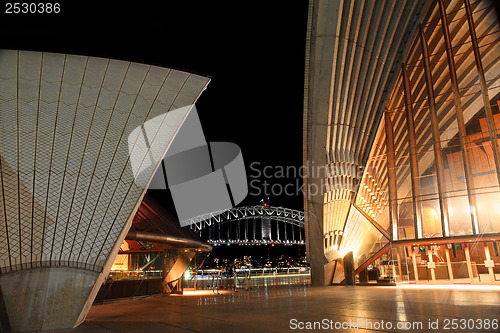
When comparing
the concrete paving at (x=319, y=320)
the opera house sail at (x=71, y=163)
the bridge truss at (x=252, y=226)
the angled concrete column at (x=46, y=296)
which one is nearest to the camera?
A: the concrete paving at (x=319, y=320)

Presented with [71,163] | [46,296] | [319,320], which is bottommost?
[319,320]

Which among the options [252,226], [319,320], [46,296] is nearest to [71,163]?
[46,296]

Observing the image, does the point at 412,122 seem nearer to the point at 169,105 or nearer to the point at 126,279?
the point at 169,105

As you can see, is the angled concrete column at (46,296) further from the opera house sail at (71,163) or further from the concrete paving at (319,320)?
the concrete paving at (319,320)

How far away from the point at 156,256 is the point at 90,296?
845 cm

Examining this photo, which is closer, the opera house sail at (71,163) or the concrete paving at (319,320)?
the concrete paving at (319,320)

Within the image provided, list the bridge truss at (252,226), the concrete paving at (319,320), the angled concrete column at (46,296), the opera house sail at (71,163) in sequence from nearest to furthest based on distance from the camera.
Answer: the concrete paving at (319,320) → the angled concrete column at (46,296) → the opera house sail at (71,163) → the bridge truss at (252,226)

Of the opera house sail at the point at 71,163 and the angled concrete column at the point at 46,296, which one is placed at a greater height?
the opera house sail at the point at 71,163

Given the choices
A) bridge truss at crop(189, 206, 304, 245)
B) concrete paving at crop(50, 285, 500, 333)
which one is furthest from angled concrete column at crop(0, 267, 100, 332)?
bridge truss at crop(189, 206, 304, 245)

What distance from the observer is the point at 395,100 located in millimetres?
22156

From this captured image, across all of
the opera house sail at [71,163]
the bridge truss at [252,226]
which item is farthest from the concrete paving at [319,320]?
the bridge truss at [252,226]

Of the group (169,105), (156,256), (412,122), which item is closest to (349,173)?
(412,122)

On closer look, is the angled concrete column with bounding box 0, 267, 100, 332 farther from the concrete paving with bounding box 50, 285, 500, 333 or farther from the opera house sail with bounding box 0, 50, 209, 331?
the concrete paving with bounding box 50, 285, 500, 333

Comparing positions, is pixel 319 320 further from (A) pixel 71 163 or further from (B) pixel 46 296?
(A) pixel 71 163
